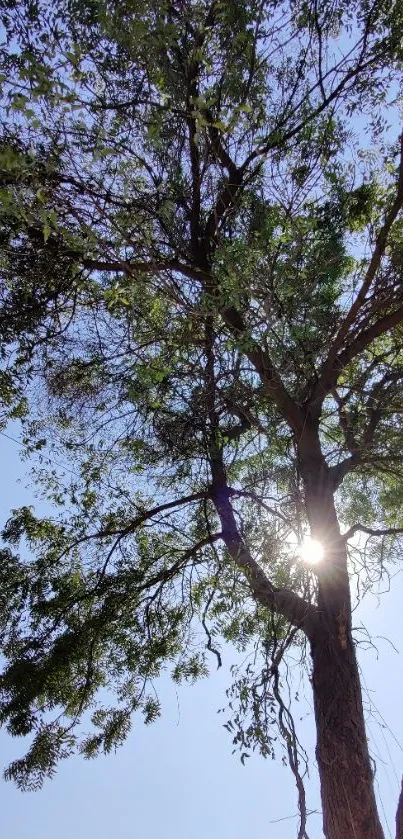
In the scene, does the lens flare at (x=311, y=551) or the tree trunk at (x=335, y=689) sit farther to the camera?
the lens flare at (x=311, y=551)

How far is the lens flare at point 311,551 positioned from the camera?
436 cm

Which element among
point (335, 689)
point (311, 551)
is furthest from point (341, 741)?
point (311, 551)

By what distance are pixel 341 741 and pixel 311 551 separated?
1.13m

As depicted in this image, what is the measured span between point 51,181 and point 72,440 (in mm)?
2349

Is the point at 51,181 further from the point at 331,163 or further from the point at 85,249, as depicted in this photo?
the point at 331,163

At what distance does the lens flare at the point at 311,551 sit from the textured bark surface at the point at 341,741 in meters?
0.37

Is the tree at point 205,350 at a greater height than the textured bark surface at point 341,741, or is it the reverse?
the tree at point 205,350

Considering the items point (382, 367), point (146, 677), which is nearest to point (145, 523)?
point (146, 677)

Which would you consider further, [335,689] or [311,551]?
[311,551]

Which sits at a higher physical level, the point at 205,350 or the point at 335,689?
the point at 205,350

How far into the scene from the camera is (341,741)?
373cm

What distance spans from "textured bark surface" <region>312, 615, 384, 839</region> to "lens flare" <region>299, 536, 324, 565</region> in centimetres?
37

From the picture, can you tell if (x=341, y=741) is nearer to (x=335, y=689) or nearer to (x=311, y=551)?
(x=335, y=689)

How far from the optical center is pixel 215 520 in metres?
6.00
